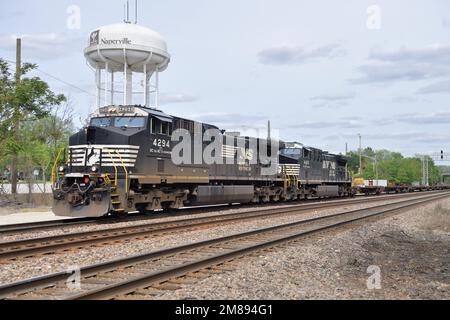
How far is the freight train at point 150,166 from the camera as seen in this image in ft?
51.8

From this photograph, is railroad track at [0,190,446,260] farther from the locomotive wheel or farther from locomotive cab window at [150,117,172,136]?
locomotive cab window at [150,117,172,136]

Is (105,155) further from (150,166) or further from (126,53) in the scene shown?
(126,53)

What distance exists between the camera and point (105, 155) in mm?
16391

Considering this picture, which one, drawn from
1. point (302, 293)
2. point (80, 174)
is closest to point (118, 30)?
point (80, 174)

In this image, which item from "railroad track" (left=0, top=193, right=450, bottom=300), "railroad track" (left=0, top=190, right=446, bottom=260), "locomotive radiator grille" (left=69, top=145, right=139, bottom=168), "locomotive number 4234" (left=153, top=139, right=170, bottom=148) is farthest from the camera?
"locomotive number 4234" (left=153, top=139, right=170, bottom=148)

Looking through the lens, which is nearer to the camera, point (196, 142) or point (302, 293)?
point (302, 293)

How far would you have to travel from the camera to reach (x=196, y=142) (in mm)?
21172

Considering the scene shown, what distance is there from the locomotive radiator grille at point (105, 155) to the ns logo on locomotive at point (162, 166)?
34 mm

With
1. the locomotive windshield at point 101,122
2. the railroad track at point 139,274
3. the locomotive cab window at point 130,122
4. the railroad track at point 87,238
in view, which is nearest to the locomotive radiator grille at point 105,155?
the locomotive cab window at point 130,122

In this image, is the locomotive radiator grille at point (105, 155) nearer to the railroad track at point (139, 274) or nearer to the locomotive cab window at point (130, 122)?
the locomotive cab window at point (130, 122)

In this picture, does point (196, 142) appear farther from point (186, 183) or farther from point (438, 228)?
point (438, 228)

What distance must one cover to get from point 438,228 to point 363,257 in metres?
7.82

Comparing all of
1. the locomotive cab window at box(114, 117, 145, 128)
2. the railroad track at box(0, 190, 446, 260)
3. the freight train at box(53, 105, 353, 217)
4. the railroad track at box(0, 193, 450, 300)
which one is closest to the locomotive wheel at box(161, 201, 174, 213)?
the freight train at box(53, 105, 353, 217)

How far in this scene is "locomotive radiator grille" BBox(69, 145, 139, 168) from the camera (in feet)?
53.7
